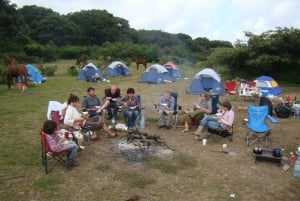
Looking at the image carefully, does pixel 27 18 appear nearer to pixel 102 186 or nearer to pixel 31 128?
pixel 31 128

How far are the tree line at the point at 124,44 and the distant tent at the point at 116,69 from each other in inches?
216

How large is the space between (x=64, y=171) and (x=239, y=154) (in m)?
3.47

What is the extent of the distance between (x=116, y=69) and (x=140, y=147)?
1495cm

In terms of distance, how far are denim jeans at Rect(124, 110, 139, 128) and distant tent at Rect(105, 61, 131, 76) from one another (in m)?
12.8

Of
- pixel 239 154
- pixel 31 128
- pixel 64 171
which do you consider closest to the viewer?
pixel 64 171

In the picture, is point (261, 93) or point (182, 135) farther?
point (261, 93)

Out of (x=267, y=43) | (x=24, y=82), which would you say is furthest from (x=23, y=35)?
(x=267, y=43)

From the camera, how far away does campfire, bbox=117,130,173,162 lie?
19.9ft

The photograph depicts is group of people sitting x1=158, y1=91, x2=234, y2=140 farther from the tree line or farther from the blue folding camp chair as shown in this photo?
the tree line

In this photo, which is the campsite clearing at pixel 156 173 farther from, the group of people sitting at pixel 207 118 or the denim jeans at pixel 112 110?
the denim jeans at pixel 112 110

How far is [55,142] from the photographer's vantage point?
5242mm

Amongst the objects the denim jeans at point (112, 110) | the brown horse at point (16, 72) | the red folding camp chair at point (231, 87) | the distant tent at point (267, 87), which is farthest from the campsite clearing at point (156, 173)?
the brown horse at point (16, 72)

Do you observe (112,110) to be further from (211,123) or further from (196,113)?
(211,123)

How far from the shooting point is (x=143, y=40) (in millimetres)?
47094
